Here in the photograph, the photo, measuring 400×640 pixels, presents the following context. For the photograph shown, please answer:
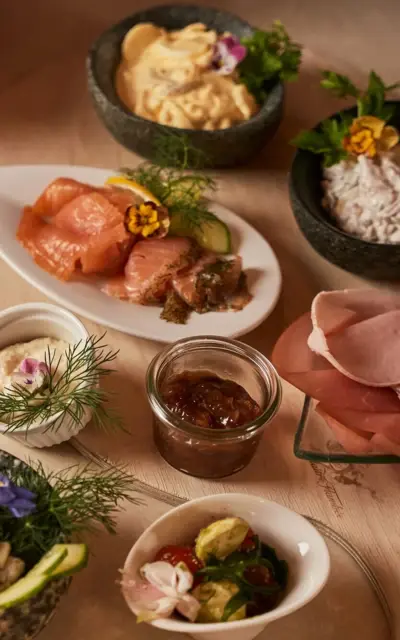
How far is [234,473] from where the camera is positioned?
1047 millimetres

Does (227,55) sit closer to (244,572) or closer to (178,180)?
(178,180)

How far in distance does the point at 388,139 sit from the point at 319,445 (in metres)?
0.69

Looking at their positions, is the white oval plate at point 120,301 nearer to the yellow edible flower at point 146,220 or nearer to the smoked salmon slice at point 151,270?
the smoked salmon slice at point 151,270

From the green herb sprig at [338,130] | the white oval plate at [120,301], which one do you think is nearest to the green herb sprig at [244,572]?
the white oval plate at [120,301]

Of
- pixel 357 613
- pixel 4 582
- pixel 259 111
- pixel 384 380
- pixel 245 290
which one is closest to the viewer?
pixel 4 582

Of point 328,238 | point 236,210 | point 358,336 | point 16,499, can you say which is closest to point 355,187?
point 328,238

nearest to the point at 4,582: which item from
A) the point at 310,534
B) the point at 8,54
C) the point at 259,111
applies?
the point at 310,534

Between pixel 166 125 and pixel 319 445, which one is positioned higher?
Answer: pixel 166 125

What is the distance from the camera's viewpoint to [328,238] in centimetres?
125

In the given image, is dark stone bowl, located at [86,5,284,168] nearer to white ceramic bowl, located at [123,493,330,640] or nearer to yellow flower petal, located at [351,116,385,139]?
yellow flower petal, located at [351,116,385,139]

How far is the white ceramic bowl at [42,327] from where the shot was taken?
102cm

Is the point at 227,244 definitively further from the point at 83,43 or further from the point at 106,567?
the point at 83,43

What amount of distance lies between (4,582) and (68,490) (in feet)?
0.45

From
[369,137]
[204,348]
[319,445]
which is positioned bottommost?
[319,445]
